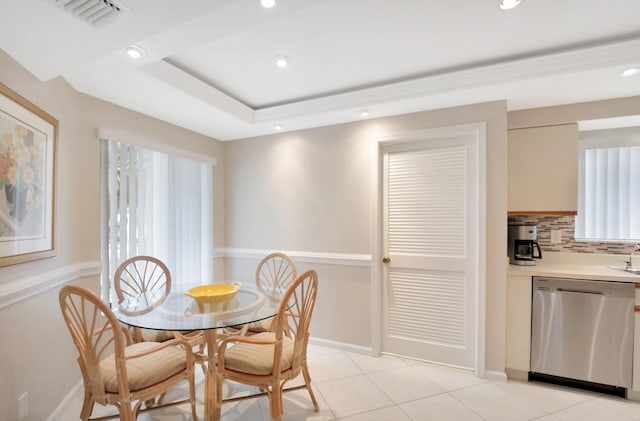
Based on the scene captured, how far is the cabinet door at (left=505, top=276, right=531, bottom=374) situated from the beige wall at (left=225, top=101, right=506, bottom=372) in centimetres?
9

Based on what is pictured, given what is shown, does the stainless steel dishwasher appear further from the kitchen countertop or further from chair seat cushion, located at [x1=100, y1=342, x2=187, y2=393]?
chair seat cushion, located at [x1=100, y1=342, x2=187, y2=393]

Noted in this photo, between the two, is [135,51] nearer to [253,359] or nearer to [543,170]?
[253,359]

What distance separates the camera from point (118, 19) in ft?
4.16

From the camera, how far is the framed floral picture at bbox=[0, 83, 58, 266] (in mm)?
1458

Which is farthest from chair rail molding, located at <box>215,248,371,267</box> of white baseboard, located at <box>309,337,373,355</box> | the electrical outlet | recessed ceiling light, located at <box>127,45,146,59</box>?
recessed ceiling light, located at <box>127,45,146,59</box>

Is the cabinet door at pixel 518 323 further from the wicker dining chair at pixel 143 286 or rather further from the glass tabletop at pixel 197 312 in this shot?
the wicker dining chair at pixel 143 286

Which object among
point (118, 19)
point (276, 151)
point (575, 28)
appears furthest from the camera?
point (276, 151)

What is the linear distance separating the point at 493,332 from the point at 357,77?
91.7 inches

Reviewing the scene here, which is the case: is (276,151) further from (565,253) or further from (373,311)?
(565,253)

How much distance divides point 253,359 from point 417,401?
127 centimetres

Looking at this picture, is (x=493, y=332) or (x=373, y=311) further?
(x=373, y=311)

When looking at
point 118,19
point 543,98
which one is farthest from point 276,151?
point 543,98

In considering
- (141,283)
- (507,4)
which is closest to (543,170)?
(507,4)

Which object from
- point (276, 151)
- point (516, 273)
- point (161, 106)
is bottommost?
point (516, 273)
